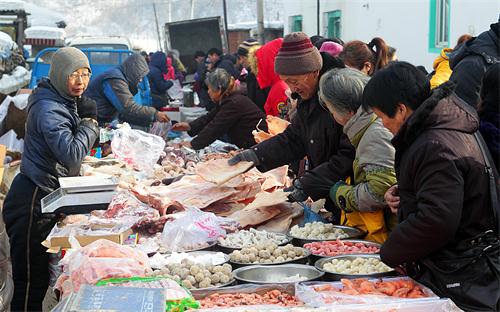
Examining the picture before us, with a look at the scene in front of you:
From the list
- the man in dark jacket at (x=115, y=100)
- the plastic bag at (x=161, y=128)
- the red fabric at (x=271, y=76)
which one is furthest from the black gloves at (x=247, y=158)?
the plastic bag at (x=161, y=128)

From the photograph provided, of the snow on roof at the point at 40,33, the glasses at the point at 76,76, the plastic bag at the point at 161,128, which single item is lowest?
the snow on roof at the point at 40,33

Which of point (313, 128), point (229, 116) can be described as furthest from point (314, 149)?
point (229, 116)

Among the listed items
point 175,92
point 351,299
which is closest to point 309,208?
point 351,299

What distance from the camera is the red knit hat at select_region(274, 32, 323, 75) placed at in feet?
16.5

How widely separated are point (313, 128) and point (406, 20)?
31.1ft

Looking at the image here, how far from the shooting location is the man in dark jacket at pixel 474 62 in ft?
17.7

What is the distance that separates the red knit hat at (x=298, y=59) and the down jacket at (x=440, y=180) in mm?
1691

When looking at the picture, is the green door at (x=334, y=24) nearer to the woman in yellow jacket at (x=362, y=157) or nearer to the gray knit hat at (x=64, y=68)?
the gray knit hat at (x=64, y=68)

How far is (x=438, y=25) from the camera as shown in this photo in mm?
13078

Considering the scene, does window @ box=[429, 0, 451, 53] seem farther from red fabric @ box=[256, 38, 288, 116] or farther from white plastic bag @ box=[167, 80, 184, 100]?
white plastic bag @ box=[167, 80, 184, 100]

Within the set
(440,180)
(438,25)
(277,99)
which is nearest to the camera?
(440,180)

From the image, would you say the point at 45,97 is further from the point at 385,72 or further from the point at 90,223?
the point at 385,72

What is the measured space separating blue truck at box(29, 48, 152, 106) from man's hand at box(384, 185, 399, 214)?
907cm

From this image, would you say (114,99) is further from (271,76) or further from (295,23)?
(295,23)
